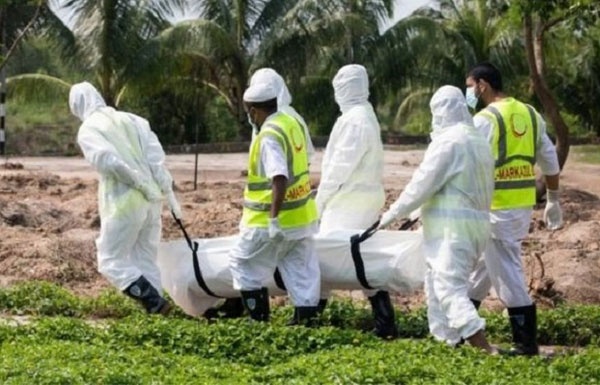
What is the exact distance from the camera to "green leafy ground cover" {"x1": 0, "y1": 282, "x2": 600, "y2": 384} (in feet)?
26.4

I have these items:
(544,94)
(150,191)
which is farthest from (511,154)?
(544,94)

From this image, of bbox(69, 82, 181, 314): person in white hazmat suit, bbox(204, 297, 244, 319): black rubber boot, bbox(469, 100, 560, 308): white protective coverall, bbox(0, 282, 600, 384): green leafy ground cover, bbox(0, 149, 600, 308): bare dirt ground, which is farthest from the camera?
bbox(0, 149, 600, 308): bare dirt ground

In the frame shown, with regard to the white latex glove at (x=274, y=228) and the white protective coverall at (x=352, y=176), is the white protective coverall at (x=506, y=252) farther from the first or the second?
the white latex glove at (x=274, y=228)

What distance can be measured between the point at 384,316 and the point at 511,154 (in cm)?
153

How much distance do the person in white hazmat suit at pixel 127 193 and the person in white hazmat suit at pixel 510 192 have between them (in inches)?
102

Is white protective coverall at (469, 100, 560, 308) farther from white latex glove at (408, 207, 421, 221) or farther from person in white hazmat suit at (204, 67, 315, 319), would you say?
person in white hazmat suit at (204, 67, 315, 319)

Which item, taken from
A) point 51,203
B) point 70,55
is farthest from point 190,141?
point 51,203

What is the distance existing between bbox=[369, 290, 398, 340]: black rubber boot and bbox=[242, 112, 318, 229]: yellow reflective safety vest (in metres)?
0.77

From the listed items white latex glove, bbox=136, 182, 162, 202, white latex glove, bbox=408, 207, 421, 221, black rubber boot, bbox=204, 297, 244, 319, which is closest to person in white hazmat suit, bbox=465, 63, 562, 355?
white latex glove, bbox=408, 207, 421, 221

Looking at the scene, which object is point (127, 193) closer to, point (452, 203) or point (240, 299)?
point (240, 299)

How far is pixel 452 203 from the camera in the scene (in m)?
9.48

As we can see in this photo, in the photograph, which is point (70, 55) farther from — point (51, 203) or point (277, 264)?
point (277, 264)

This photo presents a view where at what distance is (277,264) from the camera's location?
10.4 metres

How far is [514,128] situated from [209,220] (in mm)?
8268
